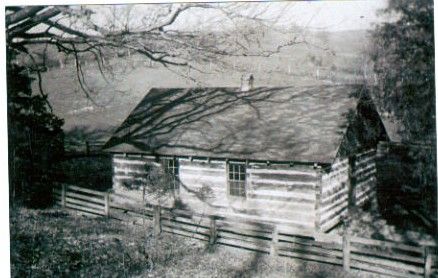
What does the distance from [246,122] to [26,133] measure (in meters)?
4.77

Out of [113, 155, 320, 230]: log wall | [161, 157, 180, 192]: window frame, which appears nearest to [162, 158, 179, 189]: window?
[161, 157, 180, 192]: window frame

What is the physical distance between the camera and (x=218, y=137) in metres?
10.6

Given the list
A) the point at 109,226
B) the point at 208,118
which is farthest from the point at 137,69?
the point at 109,226

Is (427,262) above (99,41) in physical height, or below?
below

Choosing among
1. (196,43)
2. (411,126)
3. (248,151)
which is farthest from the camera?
(248,151)

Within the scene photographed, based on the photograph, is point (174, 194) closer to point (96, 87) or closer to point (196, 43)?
point (96, 87)

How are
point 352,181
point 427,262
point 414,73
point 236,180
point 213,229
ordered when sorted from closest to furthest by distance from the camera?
point 414,73
point 427,262
point 213,229
point 236,180
point 352,181

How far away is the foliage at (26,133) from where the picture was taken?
30.3 feet

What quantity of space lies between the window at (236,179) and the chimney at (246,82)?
7.98 ft

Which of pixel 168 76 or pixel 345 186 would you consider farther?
pixel 345 186

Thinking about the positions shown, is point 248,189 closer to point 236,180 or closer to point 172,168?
point 236,180

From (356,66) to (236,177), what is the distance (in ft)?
14.0

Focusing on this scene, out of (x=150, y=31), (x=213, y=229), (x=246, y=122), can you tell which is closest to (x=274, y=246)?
(x=213, y=229)

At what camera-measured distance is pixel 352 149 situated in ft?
36.2
